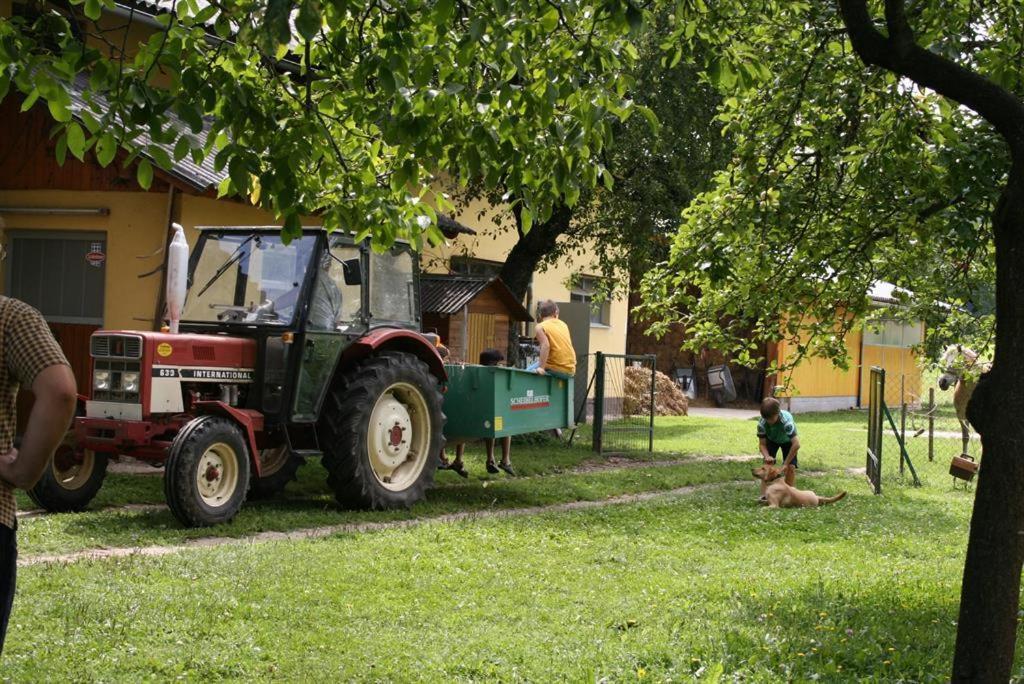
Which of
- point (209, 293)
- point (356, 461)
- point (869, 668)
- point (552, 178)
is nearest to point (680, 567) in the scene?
point (869, 668)

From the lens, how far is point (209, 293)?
10.1 m

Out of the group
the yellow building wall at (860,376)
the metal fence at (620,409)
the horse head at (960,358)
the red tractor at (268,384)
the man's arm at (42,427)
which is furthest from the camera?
the yellow building wall at (860,376)

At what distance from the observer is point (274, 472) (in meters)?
10.9

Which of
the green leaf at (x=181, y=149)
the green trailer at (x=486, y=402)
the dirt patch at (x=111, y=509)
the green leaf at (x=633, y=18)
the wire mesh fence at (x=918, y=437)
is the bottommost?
the dirt patch at (x=111, y=509)

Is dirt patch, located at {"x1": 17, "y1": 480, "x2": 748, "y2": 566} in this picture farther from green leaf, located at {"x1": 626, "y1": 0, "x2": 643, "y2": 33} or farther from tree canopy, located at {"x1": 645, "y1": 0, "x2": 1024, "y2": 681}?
green leaf, located at {"x1": 626, "y1": 0, "x2": 643, "y2": 33}

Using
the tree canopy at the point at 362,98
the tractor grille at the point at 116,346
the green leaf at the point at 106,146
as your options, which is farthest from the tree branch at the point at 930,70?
the tractor grille at the point at 116,346

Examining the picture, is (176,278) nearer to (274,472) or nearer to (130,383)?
(130,383)

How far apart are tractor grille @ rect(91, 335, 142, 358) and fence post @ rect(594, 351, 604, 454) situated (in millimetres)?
7990

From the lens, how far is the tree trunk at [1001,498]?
4648mm

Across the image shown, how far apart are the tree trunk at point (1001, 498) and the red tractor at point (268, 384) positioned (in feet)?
16.5

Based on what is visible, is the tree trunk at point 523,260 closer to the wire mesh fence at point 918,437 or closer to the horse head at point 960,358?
the wire mesh fence at point 918,437

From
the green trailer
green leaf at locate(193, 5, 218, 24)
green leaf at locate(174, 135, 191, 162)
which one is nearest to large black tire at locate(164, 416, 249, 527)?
the green trailer

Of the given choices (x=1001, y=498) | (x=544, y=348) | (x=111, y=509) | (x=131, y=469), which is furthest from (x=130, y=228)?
(x=1001, y=498)

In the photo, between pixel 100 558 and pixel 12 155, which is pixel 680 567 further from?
pixel 12 155
